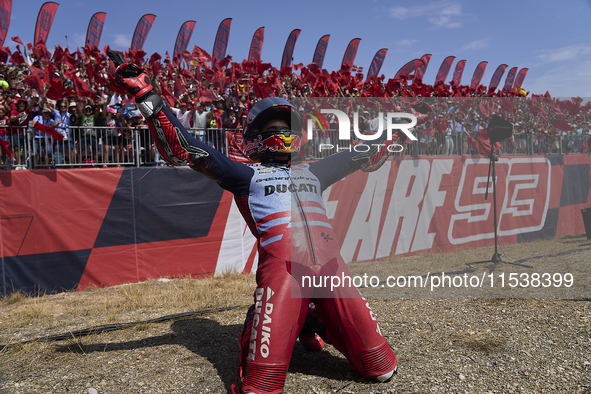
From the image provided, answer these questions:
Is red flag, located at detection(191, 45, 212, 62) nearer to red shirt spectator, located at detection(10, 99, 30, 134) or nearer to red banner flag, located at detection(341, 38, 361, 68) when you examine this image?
red shirt spectator, located at detection(10, 99, 30, 134)

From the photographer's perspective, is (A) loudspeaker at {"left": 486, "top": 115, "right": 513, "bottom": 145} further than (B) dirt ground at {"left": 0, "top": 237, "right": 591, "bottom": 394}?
Yes

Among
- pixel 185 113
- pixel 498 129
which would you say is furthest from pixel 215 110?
pixel 498 129

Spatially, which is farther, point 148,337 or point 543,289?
point 543,289

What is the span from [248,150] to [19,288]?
240 inches

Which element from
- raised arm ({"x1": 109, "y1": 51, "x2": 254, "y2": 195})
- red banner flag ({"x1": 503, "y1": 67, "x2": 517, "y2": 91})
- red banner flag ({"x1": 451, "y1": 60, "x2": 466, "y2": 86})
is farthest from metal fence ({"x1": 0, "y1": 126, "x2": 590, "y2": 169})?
red banner flag ({"x1": 503, "y1": 67, "x2": 517, "y2": 91})

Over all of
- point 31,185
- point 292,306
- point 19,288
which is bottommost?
point 19,288

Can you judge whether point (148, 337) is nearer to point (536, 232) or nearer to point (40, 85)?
point (536, 232)


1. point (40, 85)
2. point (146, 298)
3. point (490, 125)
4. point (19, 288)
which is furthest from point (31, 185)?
point (490, 125)

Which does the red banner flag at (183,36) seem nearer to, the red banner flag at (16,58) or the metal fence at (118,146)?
the red banner flag at (16,58)

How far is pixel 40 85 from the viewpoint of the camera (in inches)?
342

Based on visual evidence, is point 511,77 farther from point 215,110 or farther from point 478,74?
point 215,110

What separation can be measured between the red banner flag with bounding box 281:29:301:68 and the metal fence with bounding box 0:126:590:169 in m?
16.8

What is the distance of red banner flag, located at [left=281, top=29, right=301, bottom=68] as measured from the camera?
80.8 feet

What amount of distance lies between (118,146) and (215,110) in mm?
2427
